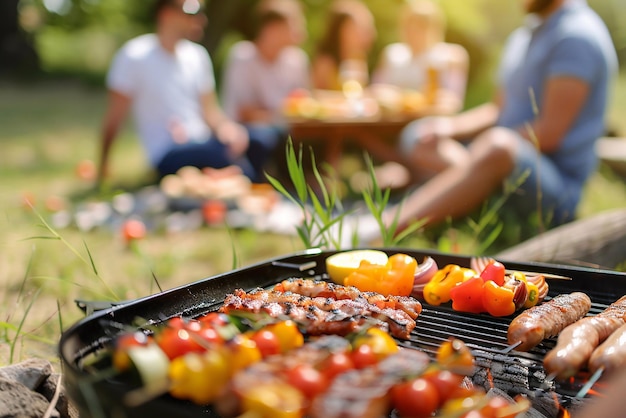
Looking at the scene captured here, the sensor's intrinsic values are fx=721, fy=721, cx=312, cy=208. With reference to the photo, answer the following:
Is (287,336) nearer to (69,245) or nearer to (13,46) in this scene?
(69,245)

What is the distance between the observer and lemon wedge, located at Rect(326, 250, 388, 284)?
8.07 ft

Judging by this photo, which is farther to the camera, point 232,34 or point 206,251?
point 232,34

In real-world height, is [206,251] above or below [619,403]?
below

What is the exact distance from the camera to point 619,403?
129 cm

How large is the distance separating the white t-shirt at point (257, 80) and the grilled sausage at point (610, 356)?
693 cm

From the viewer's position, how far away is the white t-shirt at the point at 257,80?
852 cm

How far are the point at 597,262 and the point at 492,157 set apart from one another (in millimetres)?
1315

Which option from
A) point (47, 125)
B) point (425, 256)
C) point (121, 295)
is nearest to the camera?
point (425, 256)

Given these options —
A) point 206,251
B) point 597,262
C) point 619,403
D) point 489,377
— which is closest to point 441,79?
point 206,251

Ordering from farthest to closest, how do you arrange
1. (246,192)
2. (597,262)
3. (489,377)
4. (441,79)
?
(441,79) < (246,192) < (597,262) < (489,377)

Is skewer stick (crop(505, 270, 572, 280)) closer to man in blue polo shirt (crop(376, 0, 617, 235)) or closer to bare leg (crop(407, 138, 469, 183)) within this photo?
man in blue polo shirt (crop(376, 0, 617, 235))

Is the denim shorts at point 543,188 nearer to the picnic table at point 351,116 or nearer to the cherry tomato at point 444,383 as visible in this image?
the picnic table at point 351,116

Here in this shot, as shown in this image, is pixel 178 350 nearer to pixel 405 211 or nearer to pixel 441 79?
pixel 405 211

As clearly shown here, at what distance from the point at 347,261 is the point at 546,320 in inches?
30.3
